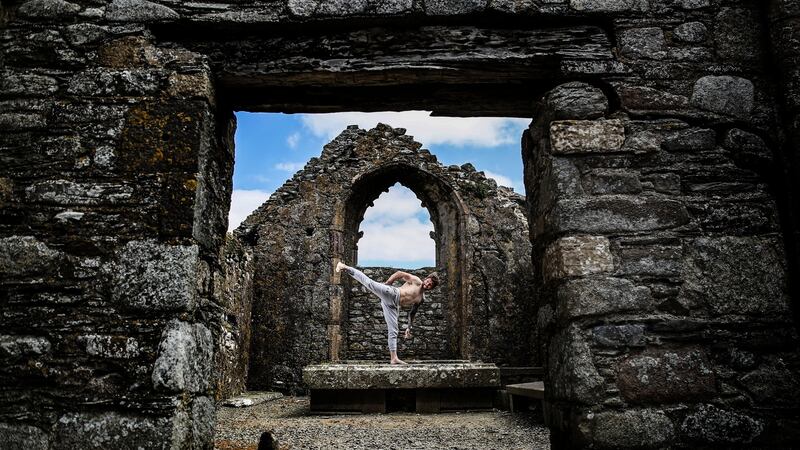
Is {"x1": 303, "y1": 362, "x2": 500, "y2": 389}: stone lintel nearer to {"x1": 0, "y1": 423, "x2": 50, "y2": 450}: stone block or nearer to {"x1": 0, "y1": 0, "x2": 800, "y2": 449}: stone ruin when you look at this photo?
{"x1": 0, "y1": 0, "x2": 800, "y2": 449}: stone ruin

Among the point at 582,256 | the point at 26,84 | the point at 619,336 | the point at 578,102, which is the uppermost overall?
the point at 26,84

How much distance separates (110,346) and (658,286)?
292 centimetres

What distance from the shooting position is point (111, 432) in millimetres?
2854

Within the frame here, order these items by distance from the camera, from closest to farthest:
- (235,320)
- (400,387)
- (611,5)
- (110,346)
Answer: (110,346)
(611,5)
(400,387)
(235,320)

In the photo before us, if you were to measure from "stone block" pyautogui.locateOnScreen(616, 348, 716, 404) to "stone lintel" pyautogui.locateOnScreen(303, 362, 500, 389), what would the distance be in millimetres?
4440

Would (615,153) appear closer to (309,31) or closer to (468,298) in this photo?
(309,31)

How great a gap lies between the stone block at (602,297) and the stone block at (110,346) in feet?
7.55

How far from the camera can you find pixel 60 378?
2.93 m

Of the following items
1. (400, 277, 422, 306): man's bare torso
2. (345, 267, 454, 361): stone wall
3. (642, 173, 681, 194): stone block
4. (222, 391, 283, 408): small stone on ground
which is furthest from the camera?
(345, 267, 454, 361): stone wall

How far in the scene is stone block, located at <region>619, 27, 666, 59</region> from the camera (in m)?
3.36

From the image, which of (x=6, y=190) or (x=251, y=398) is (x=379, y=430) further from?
(x=6, y=190)

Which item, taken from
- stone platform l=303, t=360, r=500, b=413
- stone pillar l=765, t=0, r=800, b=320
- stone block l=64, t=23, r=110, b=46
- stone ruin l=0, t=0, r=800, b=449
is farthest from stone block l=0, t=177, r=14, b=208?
stone platform l=303, t=360, r=500, b=413

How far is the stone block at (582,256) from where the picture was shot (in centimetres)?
307

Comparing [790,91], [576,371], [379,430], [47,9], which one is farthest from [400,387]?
[47,9]
